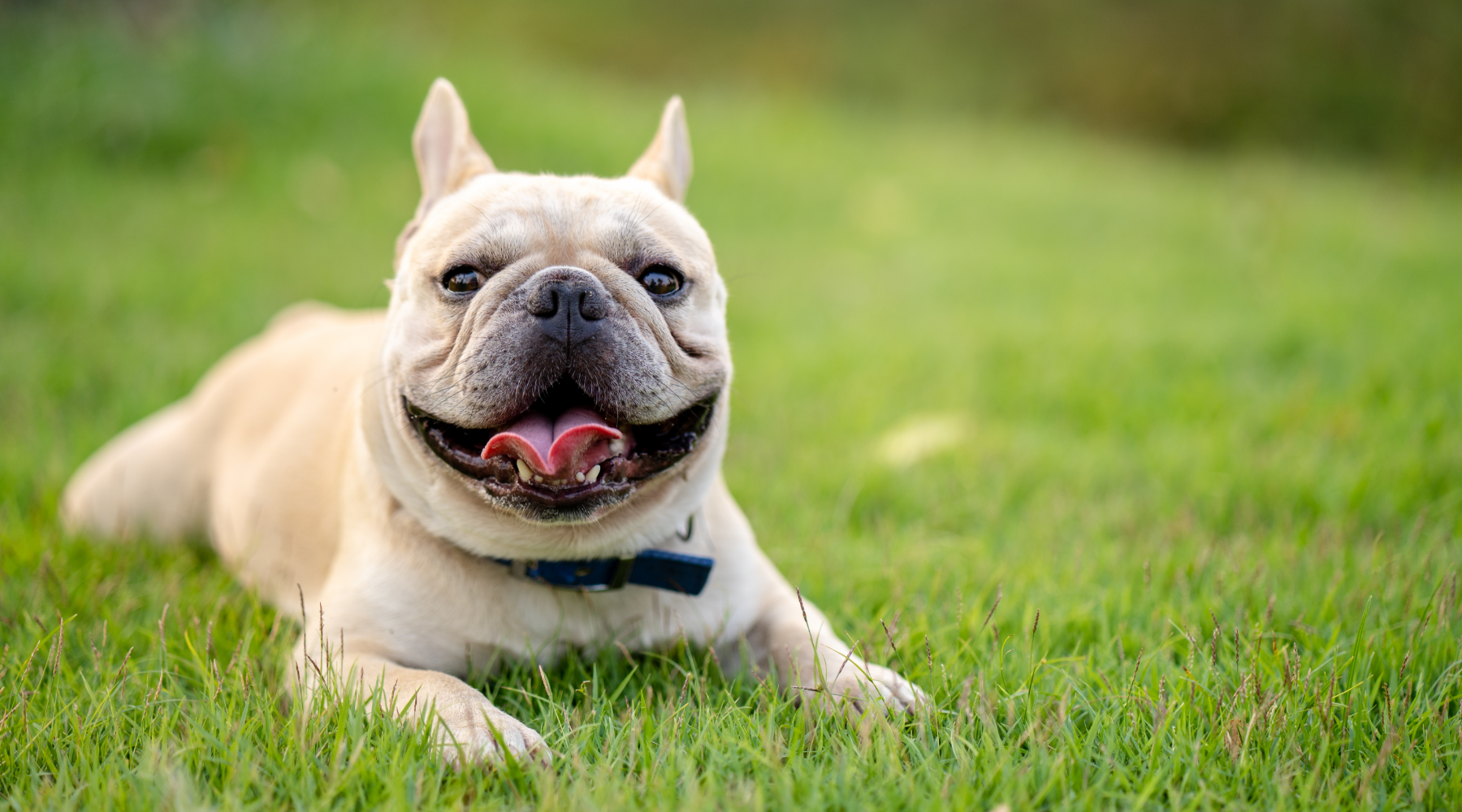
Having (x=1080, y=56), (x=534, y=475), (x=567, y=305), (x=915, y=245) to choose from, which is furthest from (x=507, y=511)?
(x=1080, y=56)

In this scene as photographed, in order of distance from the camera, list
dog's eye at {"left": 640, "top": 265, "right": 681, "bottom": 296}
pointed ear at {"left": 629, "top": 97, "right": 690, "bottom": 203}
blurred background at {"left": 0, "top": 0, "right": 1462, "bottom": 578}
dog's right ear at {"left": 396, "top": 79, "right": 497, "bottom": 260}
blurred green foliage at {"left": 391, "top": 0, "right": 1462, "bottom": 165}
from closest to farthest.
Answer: dog's eye at {"left": 640, "top": 265, "right": 681, "bottom": 296}
dog's right ear at {"left": 396, "top": 79, "right": 497, "bottom": 260}
pointed ear at {"left": 629, "top": 97, "right": 690, "bottom": 203}
blurred background at {"left": 0, "top": 0, "right": 1462, "bottom": 578}
blurred green foliage at {"left": 391, "top": 0, "right": 1462, "bottom": 165}

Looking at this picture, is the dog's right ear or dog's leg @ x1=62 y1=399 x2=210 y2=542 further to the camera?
dog's leg @ x1=62 y1=399 x2=210 y2=542

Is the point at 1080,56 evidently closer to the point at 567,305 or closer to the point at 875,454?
the point at 875,454

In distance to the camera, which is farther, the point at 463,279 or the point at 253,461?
the point at 253,461

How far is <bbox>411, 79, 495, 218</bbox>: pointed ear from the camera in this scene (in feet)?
9.85

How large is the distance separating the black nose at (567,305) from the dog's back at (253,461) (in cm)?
75

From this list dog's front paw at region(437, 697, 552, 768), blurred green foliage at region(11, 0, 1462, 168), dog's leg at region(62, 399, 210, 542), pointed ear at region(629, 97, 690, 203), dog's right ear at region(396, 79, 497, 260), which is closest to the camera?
dog's front paw at region(437, 697, 552, 768)

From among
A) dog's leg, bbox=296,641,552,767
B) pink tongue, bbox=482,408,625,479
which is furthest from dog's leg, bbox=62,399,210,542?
pink tongue, bbox=482,408,625,479

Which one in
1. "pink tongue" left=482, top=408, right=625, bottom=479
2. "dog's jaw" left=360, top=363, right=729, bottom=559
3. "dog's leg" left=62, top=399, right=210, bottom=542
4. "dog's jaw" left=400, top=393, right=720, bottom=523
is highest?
"pink tongue" left=482, top=408, right=625, bottom=479

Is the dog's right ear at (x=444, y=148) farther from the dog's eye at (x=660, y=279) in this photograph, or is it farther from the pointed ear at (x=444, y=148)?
the dog's eye at (x=660, y=279)

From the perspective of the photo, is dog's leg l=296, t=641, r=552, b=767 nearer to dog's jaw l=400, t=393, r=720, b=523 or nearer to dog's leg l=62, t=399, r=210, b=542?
dog's jaw l=400, t=393, r=720, b=523

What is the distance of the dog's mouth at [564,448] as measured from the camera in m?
2.24

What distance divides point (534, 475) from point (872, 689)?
870 millimetres

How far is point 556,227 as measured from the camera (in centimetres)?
254
